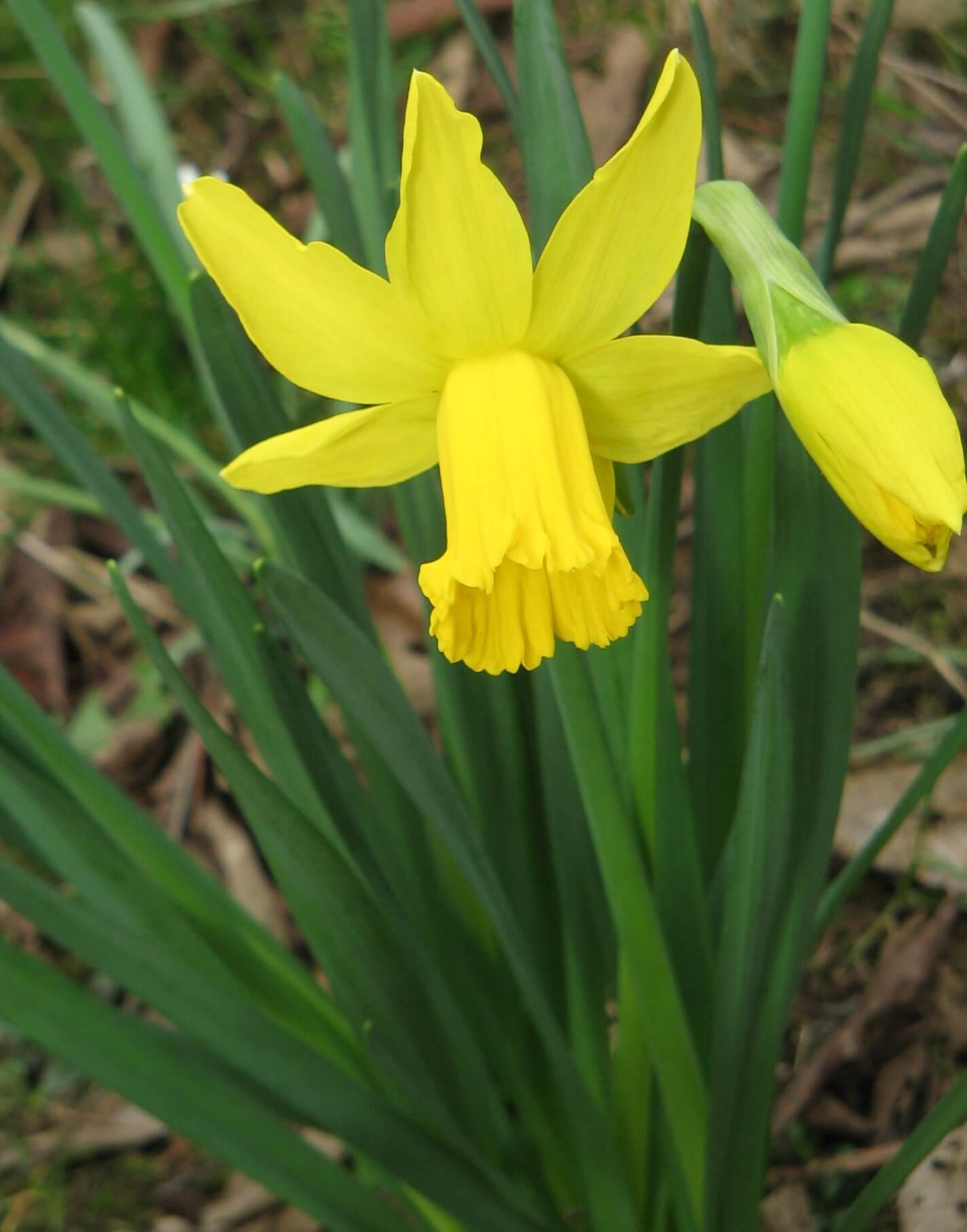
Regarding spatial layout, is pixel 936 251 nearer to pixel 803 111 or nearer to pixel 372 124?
pixel 803 111

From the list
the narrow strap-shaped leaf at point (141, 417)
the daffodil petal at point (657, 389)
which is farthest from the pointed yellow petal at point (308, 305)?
the narrow strap-shaped leaf at point (141, 417)

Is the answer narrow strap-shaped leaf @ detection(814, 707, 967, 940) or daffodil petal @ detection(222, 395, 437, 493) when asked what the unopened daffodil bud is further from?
narrow strap-shaped leaf @ detection(814, 707, 967, 940)

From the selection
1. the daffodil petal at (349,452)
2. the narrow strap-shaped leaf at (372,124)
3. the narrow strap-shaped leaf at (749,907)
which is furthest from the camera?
the narrow strap-shaped leaf at (372,124)

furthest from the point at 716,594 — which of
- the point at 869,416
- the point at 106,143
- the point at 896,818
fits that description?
the point at 106,143

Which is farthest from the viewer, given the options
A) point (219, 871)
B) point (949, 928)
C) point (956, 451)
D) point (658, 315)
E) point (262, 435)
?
point (658, 315)

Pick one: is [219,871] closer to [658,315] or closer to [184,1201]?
[184,1201]

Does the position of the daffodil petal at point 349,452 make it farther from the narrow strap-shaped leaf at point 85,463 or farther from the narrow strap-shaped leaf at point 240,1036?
the narrow strap-shaped leaf at point 85,463

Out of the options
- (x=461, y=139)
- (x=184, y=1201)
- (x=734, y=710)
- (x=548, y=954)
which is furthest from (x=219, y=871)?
(x=461, y=139)
